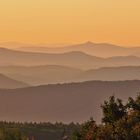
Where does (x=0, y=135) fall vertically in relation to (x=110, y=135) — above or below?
above

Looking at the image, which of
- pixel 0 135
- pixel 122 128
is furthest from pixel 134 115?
pixel 0 135

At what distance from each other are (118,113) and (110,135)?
3.54 m

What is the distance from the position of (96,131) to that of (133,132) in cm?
420

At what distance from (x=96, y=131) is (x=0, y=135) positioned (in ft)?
269

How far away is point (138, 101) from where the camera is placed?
40.6 metres

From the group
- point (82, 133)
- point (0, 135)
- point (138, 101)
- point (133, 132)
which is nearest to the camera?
point (133, 132)

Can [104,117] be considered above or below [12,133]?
below

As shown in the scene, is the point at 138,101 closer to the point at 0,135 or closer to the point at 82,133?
the point at 82,133

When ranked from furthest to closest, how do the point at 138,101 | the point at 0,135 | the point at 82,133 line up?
the point at 0,135
the point at 82,133
the point at 138,101

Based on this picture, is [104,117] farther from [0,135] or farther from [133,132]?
[0,135]

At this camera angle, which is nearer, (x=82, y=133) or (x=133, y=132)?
(x=133, y=132)

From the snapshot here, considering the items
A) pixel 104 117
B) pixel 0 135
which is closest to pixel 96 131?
pixel 104 117

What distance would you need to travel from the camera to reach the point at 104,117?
4266 centimetres

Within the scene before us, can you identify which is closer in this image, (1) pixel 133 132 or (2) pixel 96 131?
(1) pixel 133 132
